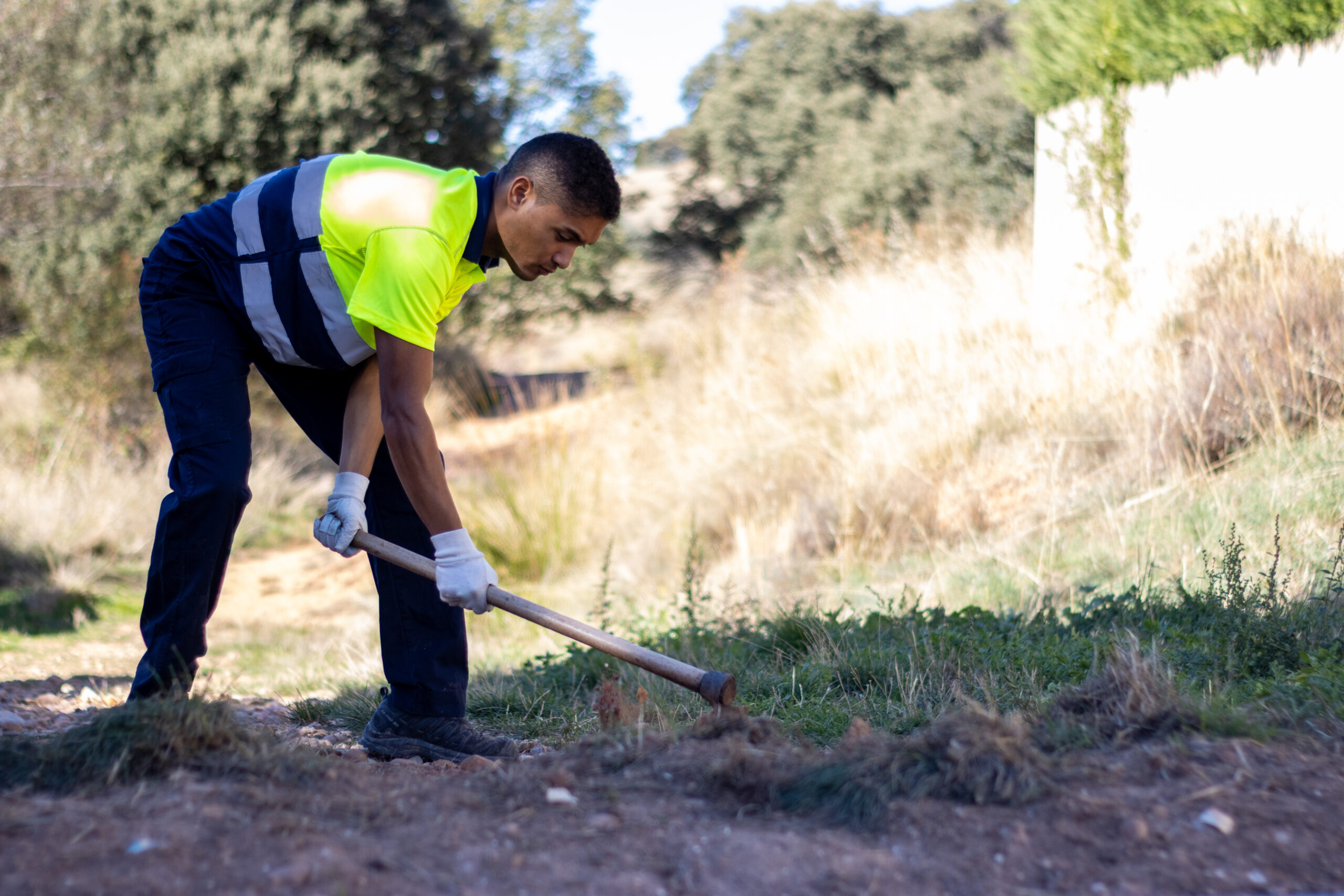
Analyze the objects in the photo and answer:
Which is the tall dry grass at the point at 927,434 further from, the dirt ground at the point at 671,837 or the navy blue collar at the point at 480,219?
the navy blue collar at the point at 480,219

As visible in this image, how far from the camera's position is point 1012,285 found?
798cm

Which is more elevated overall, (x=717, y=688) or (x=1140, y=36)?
(x=1140, y=36)

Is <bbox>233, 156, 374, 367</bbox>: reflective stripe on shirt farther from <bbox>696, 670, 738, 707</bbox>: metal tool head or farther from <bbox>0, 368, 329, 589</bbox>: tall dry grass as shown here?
<bbox>0, 368, 329, 589</bbox>: tall dry grass

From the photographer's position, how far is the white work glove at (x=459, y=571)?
2.79 m

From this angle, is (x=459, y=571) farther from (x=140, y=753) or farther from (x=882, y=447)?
(x=882, y=447)

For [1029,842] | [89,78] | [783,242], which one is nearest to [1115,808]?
[1029,842]

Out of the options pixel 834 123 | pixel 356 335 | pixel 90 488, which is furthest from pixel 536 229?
pixel 834 123

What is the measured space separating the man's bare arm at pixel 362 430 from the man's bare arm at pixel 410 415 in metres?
0.43

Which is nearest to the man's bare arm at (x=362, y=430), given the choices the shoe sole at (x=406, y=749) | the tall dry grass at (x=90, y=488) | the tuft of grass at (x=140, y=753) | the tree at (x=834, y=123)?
the shoe sole at (x=406, y=749)

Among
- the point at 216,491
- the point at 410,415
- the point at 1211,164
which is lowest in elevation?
the point at 216,491

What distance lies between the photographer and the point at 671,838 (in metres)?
1.87

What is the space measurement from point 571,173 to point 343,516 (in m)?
1.19

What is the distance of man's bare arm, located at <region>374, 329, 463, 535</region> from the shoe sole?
0.80m

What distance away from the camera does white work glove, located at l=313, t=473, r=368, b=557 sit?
3.01 m
